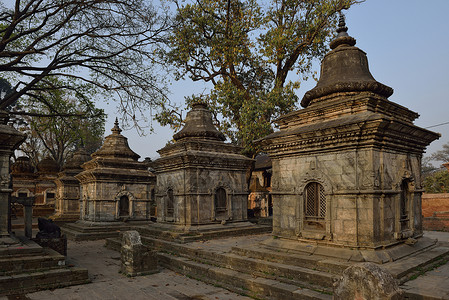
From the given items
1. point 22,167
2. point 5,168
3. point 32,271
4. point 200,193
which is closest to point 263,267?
point 200,193

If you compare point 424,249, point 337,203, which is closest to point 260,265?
point 337,203

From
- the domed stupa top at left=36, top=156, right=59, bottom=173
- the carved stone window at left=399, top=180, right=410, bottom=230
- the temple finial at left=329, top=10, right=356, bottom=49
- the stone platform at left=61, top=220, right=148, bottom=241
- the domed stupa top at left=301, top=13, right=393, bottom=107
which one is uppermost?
the temple finial at left=329, top=10, right=356, bottom=49

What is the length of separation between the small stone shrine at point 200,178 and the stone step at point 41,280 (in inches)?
194

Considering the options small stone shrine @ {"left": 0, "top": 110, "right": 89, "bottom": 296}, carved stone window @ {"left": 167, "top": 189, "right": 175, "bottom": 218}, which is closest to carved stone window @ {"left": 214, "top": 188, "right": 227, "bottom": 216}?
carved stone window @ {"left": 167, "top": 189, "right": 175, "bottom": 218}

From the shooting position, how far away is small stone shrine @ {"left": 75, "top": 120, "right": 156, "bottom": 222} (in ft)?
58.8

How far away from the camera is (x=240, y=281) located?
7.93 m

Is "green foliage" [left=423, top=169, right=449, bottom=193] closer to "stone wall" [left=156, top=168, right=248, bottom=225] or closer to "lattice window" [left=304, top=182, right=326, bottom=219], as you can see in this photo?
"stone wall" [left=156, top=168, right=248, bottom=225]

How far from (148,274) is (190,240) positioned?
2530 mm

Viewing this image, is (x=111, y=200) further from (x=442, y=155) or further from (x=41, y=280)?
(x=442, y=155)

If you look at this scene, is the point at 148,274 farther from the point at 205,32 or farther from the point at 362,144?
the point at 205,32

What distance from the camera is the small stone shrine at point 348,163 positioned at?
24.0ft

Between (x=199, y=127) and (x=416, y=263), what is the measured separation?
992 cm

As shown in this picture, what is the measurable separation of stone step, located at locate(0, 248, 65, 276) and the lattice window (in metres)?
6.88

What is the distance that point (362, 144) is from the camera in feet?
24.5
